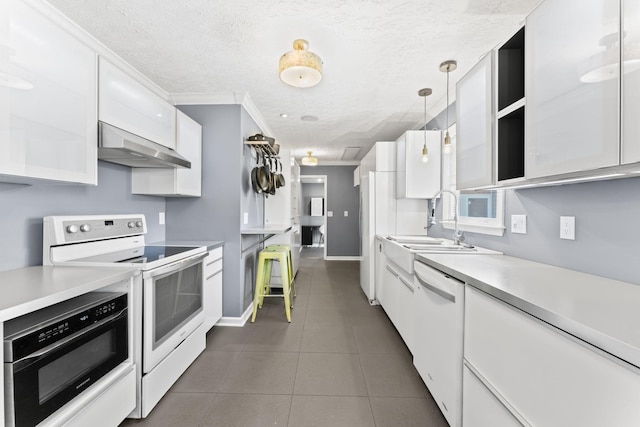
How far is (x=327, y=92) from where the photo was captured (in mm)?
2848

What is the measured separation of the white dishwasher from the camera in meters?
1.36

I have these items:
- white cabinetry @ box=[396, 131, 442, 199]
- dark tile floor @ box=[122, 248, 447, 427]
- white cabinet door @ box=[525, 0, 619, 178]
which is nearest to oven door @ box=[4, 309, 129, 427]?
dark tile floor @ box=[122, 248, 447, 427]

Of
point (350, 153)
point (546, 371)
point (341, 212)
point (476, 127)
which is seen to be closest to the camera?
point (546, 371)

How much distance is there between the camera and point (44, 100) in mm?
1295

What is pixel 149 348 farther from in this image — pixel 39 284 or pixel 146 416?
pixel 39 284

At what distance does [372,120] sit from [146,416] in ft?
11.8

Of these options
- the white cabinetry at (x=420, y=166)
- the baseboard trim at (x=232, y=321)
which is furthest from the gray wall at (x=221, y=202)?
the white cabinetry at (x=420, y=166)

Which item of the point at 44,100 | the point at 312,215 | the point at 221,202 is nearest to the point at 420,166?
the point at 221,202

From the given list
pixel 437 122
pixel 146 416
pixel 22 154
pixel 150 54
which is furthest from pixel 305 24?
pixel 146 416

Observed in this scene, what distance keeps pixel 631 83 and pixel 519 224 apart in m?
1.08

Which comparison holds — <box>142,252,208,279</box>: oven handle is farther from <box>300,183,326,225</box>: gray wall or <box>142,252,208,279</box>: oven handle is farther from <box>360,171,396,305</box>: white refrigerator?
<box>300,183,326,225</box>: gray wall

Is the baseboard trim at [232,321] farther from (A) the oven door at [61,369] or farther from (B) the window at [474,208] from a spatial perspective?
(B) the window at [474,208]

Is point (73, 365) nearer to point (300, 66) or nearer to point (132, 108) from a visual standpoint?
point (132, 108)

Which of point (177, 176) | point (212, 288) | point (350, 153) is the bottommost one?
point (212, 288)
